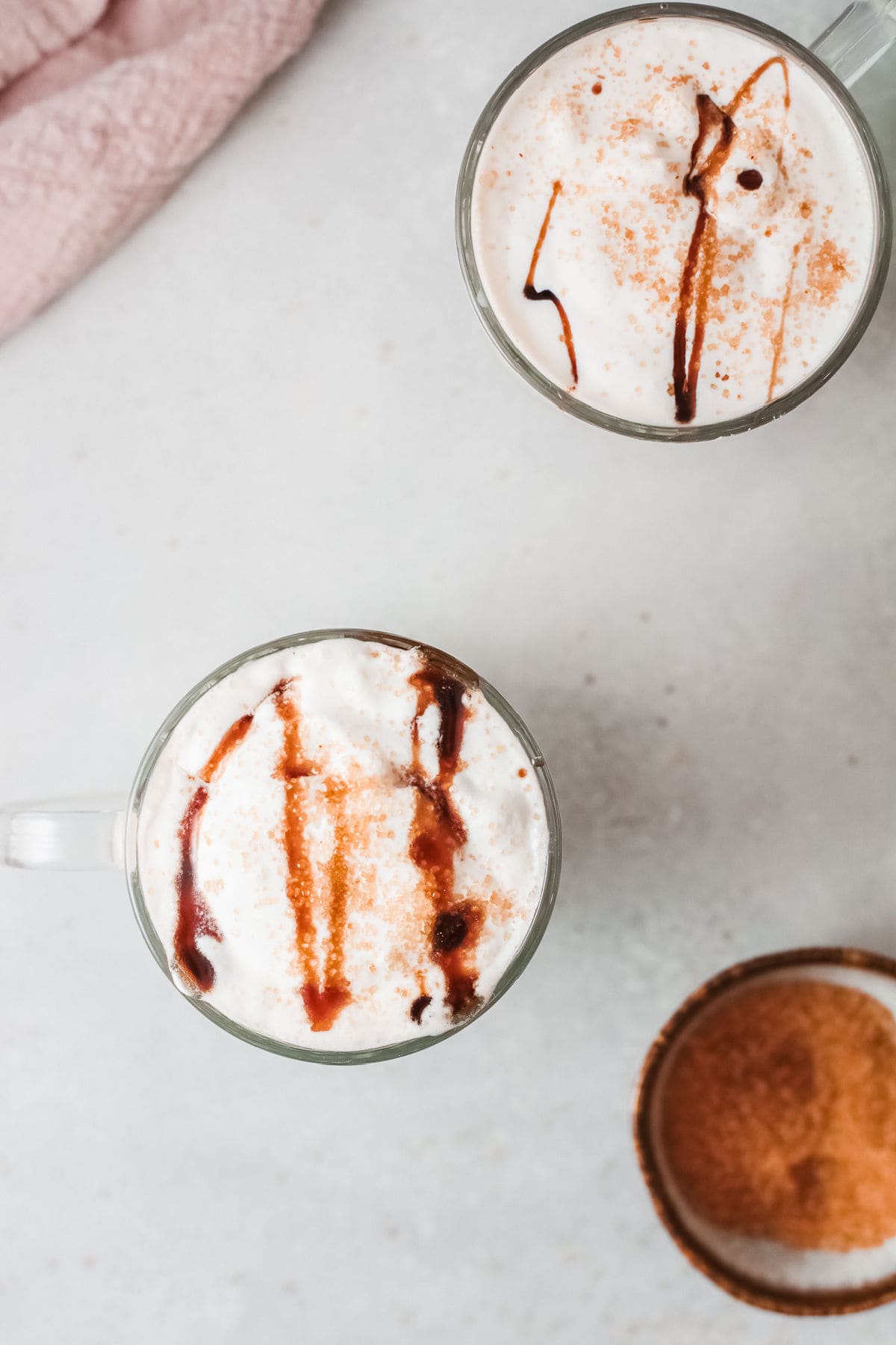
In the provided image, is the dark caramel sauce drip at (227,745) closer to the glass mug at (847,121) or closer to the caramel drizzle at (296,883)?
the caramel drizzle at (296,883)

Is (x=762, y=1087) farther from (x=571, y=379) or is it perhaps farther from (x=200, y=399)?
(x=200, y=399)

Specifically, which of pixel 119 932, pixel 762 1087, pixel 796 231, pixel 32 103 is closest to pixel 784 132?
pixel 796 231

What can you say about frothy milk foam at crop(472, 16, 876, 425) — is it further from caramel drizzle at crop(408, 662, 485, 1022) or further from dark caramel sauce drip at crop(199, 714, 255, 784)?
dark caramel sauce drip at crop(199, 714, 255, 784)

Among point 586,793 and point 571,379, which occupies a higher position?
point 571,379

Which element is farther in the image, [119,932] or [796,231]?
[119,932]

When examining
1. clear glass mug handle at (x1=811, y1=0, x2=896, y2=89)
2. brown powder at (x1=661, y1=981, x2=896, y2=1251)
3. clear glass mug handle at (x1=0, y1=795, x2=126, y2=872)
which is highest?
clear glass mug handle at (x1=811, y1=0, x2=896, y2=89)

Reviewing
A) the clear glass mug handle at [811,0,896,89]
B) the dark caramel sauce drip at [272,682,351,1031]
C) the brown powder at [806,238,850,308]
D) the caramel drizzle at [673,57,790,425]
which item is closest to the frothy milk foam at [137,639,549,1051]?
the dark caramel sauce drip at [272,682,351,1031]
